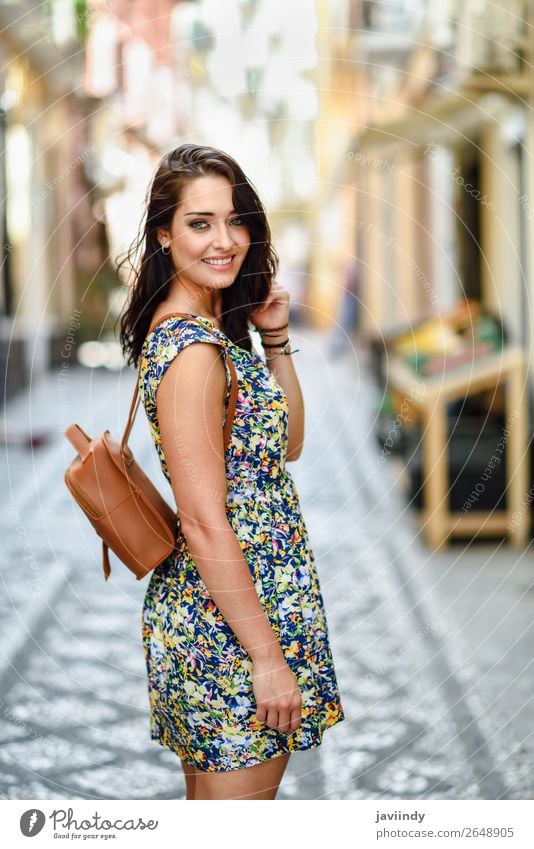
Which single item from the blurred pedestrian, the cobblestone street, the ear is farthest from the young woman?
the blurred pedestrian

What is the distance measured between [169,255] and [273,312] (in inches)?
10.1

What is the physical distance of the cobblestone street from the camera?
319 cm

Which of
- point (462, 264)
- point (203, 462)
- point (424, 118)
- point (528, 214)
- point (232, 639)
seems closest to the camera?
point (203, 462)

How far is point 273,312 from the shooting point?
2.02m

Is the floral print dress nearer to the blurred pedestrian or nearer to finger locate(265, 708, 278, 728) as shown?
finger locate(265, 708, 278, 728)

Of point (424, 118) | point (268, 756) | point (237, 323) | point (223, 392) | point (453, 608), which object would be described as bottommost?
point (453, 608)

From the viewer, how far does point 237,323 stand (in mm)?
1969

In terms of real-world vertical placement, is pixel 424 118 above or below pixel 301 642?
above

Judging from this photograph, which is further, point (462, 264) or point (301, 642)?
point (462, 264)

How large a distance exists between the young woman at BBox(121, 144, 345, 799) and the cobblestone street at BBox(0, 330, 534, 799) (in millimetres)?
1315

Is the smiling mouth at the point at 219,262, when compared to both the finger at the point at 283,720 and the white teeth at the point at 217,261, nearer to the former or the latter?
the white teeth at the point at 217,261

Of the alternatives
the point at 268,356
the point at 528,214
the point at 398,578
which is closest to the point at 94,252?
the point at 528,214
